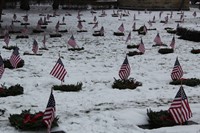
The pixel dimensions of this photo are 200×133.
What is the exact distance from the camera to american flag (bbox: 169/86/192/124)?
9562mm

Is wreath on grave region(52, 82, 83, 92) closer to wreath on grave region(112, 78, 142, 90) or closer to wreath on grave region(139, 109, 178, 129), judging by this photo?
wreath on grave region(112, 78, 142, 90)

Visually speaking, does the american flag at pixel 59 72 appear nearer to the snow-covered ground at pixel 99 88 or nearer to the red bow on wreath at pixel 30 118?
the snow-covered ground at pixel 99 88

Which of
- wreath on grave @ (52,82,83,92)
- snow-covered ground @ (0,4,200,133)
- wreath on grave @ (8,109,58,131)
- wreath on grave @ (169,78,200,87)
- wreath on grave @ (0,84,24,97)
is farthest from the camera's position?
wreath on grave @ (169,78,200,87)

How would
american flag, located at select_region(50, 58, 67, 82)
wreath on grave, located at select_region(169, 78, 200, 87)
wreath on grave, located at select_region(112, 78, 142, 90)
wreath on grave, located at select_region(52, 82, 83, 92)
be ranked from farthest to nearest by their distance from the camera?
wreath on grave, located at select_region(169, 78, 200, 87)
wreath on grave, located at select_region(112, 78, 142, 90)
american flag, located at select_region(50, 58, 67, 82)
wreath on grave, located at select_region(52, 82, 83, 92)

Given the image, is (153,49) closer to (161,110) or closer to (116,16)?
(161,110)

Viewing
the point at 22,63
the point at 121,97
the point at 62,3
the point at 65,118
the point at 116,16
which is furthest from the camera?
the point at 62,3

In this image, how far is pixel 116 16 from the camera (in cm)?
4675

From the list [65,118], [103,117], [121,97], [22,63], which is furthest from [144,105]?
[22,63]

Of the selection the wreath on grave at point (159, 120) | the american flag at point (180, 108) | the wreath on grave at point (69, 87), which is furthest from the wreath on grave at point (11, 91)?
the american flag at point (180, 108)

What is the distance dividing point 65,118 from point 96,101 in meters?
2.14

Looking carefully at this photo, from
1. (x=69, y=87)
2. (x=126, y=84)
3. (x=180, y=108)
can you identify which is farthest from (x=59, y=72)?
(x=180, y=108)

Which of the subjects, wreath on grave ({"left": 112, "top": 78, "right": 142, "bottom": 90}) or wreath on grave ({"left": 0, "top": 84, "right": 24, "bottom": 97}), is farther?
wreath on grave ({"left": 112, "top": 78, "right": 142, "bottom": 90})

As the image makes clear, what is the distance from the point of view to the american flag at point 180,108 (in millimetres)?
9562

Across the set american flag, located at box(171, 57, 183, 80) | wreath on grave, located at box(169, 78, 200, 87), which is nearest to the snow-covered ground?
wreath on grave, located at box(169, 78, 200, 87)
